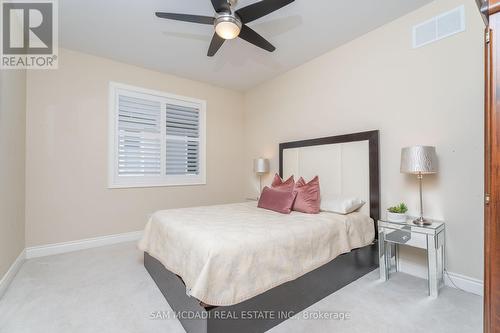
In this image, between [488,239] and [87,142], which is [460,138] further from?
[87,142]

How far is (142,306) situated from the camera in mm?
1918

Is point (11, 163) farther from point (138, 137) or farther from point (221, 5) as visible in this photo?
point (221, 5)

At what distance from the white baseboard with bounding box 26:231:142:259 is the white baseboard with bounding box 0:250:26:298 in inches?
5.0

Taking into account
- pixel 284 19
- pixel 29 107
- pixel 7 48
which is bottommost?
pixel 29 107

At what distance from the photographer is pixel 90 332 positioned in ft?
5.30

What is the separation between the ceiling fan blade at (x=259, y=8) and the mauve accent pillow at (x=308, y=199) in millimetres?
1864

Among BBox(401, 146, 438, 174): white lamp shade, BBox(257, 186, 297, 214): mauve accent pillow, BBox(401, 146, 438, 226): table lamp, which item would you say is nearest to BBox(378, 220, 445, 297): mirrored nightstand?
BBox(401, 146, 438, 226): table lamp

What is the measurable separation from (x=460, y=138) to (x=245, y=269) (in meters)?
2.32

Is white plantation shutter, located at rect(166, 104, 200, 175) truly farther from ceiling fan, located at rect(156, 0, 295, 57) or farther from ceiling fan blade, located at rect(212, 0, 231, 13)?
ceiling fan blade, located at rect(212, 0, 231, 13)

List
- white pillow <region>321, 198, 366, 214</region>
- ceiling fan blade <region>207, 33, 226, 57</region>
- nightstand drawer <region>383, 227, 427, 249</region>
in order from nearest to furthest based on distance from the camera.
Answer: nightstand drawer <region>383, 227, 427, 249</region> < ceiling fan blade <region>207, 33, 226, 57</region> < white pillow <region>321, 198, 366, 214</region>

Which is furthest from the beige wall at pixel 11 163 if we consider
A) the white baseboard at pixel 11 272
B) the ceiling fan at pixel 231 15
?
the ceiling fan at pixel 231 15

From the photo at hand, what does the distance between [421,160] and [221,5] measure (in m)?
2.22

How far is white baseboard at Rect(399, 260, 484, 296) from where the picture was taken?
2.06 m

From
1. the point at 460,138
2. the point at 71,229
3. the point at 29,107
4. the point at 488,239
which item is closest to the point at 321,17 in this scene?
the point at 460,138
